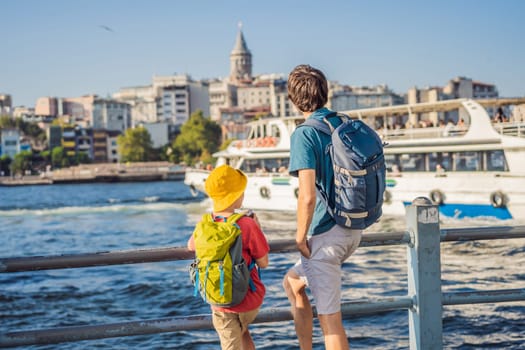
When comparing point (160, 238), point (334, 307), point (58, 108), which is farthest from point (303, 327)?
point (58, 108)

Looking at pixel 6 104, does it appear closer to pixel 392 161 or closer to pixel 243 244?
pixel 392 161

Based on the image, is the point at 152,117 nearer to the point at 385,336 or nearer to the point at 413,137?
the point at 413,137

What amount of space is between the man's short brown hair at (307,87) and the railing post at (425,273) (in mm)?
728

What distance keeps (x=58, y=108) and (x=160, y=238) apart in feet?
564

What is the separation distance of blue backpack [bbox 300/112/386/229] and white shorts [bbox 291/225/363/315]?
93mm

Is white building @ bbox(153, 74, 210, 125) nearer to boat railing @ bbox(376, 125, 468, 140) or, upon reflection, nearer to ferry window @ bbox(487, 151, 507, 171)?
boat railing @ bbox(376, 125, 468, 140)

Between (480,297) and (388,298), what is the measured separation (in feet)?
1.57

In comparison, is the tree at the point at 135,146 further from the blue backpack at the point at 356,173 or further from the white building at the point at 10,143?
the blue backpack at the point at 356,173

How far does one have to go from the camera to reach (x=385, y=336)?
9359 mm

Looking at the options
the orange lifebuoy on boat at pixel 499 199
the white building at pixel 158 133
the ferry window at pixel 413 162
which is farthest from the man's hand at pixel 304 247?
the white building at pixel 158 133

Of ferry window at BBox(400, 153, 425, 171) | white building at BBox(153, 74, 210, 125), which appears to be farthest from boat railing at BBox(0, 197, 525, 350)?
white building at BBox(153, 74, 210, 125)

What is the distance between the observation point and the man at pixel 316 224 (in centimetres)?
359

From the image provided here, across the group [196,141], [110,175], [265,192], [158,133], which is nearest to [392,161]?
[265,192]

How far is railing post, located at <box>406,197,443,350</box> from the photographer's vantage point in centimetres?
400
